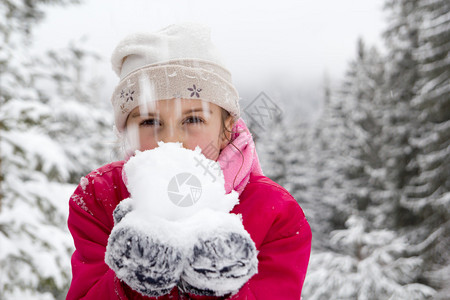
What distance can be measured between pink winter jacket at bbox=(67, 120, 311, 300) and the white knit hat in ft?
0.93

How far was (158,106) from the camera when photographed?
1555mm

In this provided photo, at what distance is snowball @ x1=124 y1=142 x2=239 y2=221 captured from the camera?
113cm

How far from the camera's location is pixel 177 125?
4.98 feet

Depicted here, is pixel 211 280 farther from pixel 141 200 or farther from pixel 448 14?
pixel 448 14

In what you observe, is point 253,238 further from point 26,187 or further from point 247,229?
point 26,187

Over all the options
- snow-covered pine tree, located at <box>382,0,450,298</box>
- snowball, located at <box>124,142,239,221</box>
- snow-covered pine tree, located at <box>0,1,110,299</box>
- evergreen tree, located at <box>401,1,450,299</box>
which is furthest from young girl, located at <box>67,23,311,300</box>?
evergreen tree, located at <box>401,1,450,299</box>

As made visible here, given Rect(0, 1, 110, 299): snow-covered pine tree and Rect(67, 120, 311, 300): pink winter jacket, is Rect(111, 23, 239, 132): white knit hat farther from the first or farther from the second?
Rect(0, 1, 110, 299): snow-covered pine tree

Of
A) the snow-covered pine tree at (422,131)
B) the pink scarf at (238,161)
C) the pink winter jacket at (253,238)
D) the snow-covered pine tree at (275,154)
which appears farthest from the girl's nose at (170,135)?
the snow-covered pine tree at (275,154)

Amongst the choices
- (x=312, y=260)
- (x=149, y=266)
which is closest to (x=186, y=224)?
(x=149, y=266)

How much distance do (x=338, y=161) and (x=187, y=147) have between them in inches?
860

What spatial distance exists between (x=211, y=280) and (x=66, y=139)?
7420mm

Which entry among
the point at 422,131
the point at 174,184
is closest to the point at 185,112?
the point at 174,184

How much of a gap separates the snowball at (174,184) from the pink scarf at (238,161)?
0.25 metres

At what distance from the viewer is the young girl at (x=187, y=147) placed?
4.65 ft
